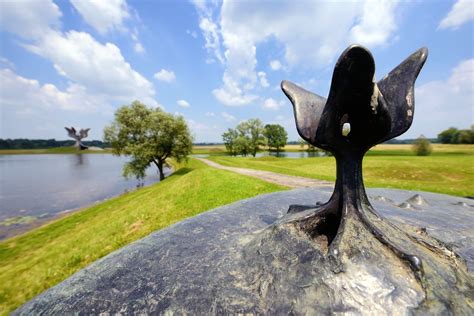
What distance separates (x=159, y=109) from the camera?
29.1 meters

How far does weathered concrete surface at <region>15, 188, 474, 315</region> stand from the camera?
1.91m

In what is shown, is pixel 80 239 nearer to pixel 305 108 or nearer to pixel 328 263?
pixel 328 263

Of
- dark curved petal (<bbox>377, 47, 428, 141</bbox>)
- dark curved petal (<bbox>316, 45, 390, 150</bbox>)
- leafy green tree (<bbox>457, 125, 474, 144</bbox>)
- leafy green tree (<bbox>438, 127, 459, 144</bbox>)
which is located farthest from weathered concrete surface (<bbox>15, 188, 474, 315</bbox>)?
leafy green tree (<bbox>438, 127, 459, 144</bbox>)

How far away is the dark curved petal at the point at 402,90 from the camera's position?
7.68 ft

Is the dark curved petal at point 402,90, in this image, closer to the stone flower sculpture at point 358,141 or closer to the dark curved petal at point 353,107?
the stone flower sculpture at point 358,141

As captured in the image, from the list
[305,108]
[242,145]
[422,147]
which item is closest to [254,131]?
[242,145]

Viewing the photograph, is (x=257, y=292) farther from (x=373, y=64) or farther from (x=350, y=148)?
(x=373, y=64)

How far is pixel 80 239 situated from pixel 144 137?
62.4 ft

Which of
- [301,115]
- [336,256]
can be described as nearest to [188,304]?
[336,256]

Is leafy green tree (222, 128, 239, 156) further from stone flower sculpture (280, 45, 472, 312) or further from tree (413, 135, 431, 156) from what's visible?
stone flower sculpture (280, 45, 472, 312)

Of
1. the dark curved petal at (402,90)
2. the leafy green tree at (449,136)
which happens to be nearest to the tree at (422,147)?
the leafy green tree at (449,136)

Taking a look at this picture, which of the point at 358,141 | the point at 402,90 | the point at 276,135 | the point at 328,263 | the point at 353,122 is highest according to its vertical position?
the point at 276,135

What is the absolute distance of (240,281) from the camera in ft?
7.85

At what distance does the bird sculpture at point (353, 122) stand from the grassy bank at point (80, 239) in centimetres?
797
